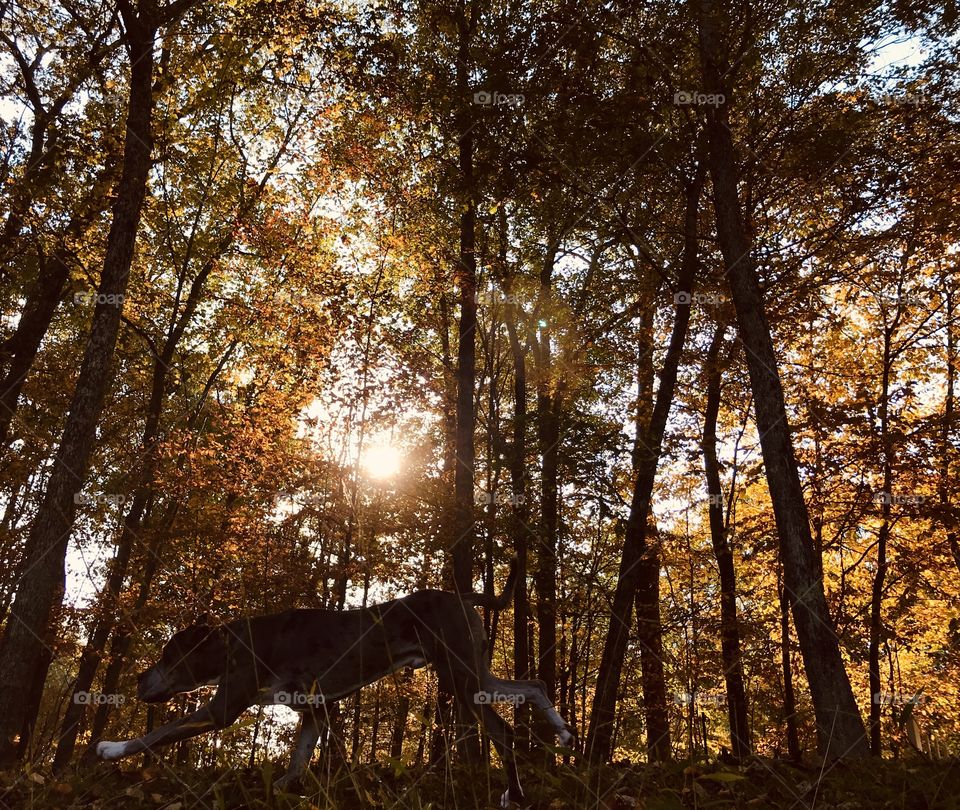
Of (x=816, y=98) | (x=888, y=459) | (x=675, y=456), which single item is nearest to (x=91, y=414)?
(x=675, y=456)

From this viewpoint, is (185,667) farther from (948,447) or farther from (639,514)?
(948,447)

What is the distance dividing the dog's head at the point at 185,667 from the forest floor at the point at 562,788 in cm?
71

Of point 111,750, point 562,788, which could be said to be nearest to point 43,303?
point 111,750

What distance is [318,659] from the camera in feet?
22.9

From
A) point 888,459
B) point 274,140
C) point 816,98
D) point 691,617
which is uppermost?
point 274,140

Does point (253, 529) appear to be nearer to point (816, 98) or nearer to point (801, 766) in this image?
point (801, 766)

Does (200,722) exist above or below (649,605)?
below

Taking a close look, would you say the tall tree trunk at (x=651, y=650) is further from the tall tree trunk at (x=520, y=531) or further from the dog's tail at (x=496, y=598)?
the dog's tail at (x=496, y=598)

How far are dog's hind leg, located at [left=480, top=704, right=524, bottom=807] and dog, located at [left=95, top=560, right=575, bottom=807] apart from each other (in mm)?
225

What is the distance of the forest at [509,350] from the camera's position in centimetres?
1137

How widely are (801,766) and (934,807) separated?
2.20 metres

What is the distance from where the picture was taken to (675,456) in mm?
16719

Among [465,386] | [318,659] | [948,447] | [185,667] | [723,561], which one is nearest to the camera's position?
[185,667]

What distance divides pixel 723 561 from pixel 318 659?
498 inches
